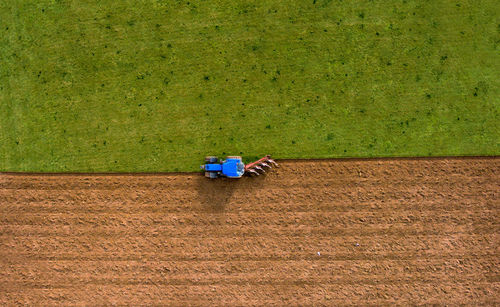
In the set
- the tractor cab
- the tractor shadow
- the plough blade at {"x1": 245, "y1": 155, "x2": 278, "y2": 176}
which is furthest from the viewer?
the tractor shadow

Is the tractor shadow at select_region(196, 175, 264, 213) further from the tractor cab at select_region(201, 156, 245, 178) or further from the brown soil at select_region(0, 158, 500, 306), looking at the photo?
the tractor cab at select_region(201, 156, 245, 178)

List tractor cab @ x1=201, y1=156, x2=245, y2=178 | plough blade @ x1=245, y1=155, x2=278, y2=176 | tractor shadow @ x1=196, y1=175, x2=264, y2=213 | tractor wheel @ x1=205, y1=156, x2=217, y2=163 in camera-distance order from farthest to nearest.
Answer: tractor shadow @ x1=196, y1=175, x2=264, y2=213 < plough blade @ x1=245, y1=155, x2=278, y2=176 < tractor wheel @ x1=205, y1=156, x2=217, y2=163 < tractor cab @ x1=201, y1=156, x2=245, y2=178

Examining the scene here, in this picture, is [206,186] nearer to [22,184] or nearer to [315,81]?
[315,81]

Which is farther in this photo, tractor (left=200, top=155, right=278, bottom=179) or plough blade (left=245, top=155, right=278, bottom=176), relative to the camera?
plough blade (left=245, top=155, right=278, bottom=176)

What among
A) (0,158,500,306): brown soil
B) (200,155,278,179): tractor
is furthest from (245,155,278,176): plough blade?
(0,158,500,306): brown soil

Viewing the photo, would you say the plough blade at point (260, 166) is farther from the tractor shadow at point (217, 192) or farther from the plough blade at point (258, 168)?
the tractor shadow at point (217, 192)

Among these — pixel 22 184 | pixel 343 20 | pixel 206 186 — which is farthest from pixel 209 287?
pixel 343 20

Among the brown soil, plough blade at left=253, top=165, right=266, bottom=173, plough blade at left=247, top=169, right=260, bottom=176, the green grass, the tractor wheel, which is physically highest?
the green grass
